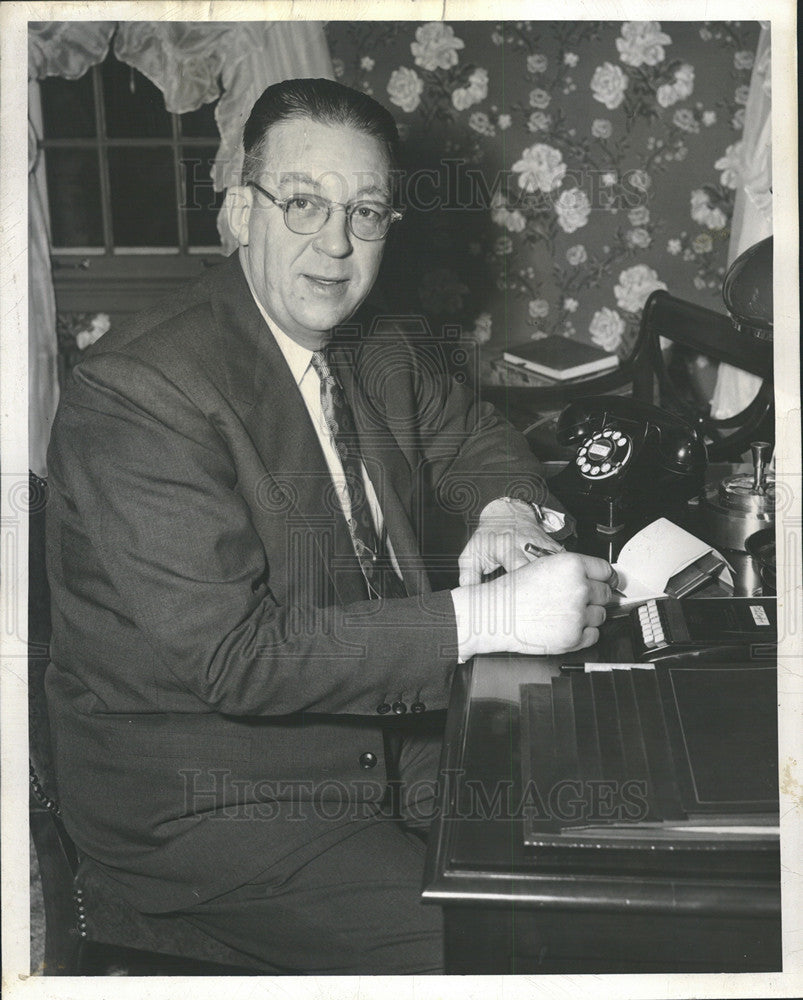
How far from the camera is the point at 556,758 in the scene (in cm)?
113

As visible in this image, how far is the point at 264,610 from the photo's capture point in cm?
139

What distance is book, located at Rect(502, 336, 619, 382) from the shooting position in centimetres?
282

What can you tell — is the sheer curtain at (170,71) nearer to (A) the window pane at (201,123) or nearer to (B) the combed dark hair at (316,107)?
(A) the window pane at (201,123)

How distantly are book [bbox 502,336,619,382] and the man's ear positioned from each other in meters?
1.36

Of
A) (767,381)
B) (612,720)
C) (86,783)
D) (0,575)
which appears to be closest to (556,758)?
(612,720)

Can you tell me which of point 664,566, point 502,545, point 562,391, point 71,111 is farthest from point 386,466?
point 71,111

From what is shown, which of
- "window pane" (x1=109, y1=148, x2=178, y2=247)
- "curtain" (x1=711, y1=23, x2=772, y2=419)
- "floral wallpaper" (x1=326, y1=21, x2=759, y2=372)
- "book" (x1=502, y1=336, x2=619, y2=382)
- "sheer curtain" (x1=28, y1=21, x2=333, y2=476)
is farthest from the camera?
"floral wallpaper" (x1=326, y1=21, x2=759, y2=372)

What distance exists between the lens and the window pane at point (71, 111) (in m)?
2.87

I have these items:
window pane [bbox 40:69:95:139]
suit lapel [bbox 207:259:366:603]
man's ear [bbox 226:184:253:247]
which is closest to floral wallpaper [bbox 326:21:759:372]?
window pane [bbox 40:69:95:139]

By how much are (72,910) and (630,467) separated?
1.24 m

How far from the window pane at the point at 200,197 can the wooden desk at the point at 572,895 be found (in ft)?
7.66

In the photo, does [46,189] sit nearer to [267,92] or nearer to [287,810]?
[267,92]

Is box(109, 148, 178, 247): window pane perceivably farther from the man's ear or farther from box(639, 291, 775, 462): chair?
box(639, 291, 775, 462): chair

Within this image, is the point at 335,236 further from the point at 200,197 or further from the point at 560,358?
the point at 200,197
